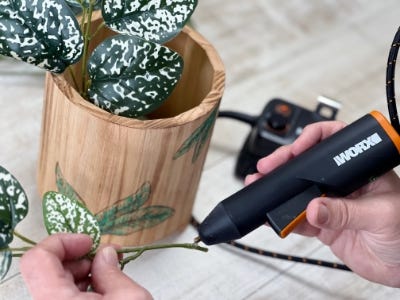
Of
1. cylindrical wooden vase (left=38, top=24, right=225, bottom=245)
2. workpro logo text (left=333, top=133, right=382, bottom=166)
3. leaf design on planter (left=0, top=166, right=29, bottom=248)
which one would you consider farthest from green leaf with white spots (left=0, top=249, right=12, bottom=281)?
workpro logo text (left=333, top=133, right=382, bottom=166)

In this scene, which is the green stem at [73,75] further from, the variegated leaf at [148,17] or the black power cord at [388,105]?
the black power cord at [388,105]

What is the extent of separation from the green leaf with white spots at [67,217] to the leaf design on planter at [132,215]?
0.27 ft

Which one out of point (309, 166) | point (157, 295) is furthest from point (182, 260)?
point (309, 166)

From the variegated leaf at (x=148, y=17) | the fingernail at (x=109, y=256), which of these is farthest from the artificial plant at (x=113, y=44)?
the fingernail at (x=109, y=256)

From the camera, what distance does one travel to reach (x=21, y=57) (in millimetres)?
440

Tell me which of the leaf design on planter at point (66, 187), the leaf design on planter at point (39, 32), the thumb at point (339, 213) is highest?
the leaf design on planter at point (39, 32)

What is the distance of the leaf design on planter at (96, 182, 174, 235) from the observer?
0.53 meters

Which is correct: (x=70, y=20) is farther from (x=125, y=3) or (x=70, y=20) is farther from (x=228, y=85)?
(x=228, y=85)

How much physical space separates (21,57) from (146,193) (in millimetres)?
150

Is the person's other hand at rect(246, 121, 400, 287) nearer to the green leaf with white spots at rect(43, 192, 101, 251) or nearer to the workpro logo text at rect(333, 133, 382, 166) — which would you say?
the workpro logo text at rect(333, 133, 382, 166)

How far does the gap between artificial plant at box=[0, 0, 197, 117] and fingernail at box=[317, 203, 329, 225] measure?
14 cm

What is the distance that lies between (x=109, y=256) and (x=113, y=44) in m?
0.15

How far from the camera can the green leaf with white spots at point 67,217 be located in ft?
1.45

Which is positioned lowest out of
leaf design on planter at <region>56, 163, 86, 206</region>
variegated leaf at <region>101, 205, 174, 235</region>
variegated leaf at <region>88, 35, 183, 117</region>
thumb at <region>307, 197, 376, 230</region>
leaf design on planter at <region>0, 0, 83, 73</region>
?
variegated leaf at <region>101, 205, 174, 235</region>
